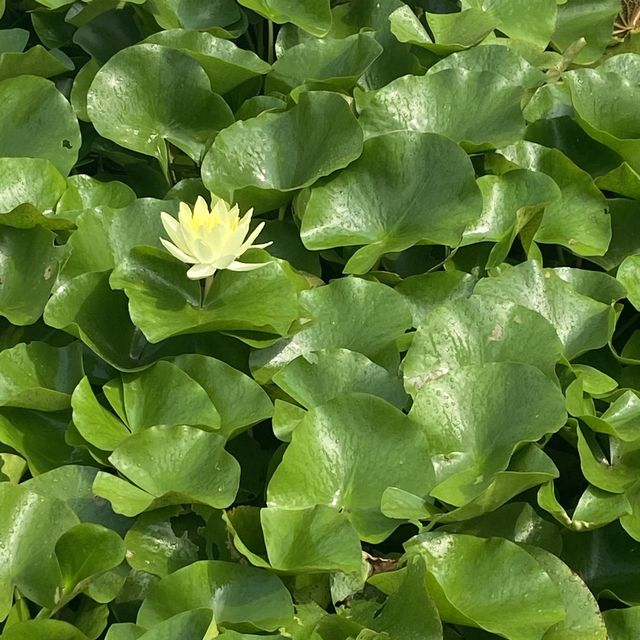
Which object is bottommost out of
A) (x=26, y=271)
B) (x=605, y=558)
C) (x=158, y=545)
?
(x=605, y=558)

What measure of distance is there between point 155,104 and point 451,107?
42cm

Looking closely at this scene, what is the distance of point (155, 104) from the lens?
1.39 metres

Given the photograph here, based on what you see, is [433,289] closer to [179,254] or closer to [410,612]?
[179,254]

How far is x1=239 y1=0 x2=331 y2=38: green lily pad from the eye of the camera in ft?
4.97

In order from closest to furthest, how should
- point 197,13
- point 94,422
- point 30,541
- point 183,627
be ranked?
1. point 183,627
2. point 30,541
3. point 94,422
4. point 197,13

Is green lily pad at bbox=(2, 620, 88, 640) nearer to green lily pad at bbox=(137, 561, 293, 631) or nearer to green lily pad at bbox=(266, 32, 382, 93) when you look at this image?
green lily pad at bbox=(137, 561, 293, 631)

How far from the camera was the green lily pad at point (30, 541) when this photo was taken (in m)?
0.90

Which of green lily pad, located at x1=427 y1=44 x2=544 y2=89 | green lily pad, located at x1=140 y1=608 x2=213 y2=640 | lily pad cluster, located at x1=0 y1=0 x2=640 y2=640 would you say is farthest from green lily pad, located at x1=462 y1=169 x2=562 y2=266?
green lily pad, located at x1=140 y1=608 x2=213 y2=640

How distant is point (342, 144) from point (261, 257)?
8.3 inches

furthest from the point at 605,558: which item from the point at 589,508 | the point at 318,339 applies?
the point at 318,339

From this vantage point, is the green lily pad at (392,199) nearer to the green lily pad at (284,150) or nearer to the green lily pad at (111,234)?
the green lily pad at (284,150)

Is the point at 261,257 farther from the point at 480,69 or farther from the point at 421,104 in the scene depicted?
the point at 480,69

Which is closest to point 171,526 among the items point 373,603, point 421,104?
point 373,603

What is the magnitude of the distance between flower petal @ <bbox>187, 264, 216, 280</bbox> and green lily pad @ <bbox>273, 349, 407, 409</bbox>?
13 cm
